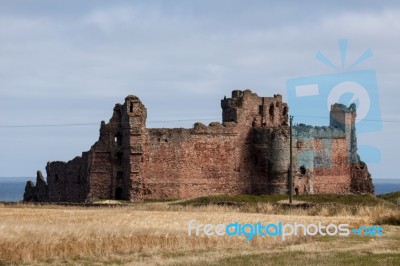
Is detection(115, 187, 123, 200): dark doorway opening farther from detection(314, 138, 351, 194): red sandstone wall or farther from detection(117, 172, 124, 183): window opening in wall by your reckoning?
detection(314, 138, 351, 194): red sandstone wall

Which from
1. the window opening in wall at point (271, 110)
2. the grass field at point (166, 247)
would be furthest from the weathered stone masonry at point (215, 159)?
the grass field at point (166, 247)

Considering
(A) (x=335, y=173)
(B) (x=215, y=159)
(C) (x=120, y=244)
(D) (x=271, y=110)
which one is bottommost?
(C) (x=120, y=244)

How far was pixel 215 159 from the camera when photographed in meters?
67.1

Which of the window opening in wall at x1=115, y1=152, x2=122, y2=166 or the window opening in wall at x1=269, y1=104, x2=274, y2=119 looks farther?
the window opening in wall at x1=269, y1=104, x2=274, y2=119

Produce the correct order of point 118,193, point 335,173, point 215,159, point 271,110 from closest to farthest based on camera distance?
point 118,193, point 215,159, point 271,110, point 335,173

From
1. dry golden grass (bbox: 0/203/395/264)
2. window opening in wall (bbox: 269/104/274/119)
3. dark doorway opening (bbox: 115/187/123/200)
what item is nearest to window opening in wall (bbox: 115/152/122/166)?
dark doorway opening (bbox: 115/187/123/200)

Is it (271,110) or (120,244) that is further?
(271,110)

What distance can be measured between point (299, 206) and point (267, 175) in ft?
62.5

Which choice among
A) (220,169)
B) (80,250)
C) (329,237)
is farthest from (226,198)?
(80,250)

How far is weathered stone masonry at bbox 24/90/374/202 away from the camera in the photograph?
63.9 meters

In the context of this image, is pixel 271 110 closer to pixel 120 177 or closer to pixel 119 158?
pixel 119 158

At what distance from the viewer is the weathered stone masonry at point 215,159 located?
63906 mm

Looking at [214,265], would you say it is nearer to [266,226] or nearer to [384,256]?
[384,256]

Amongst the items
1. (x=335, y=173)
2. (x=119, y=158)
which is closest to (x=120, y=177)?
(x=119, y=158)
